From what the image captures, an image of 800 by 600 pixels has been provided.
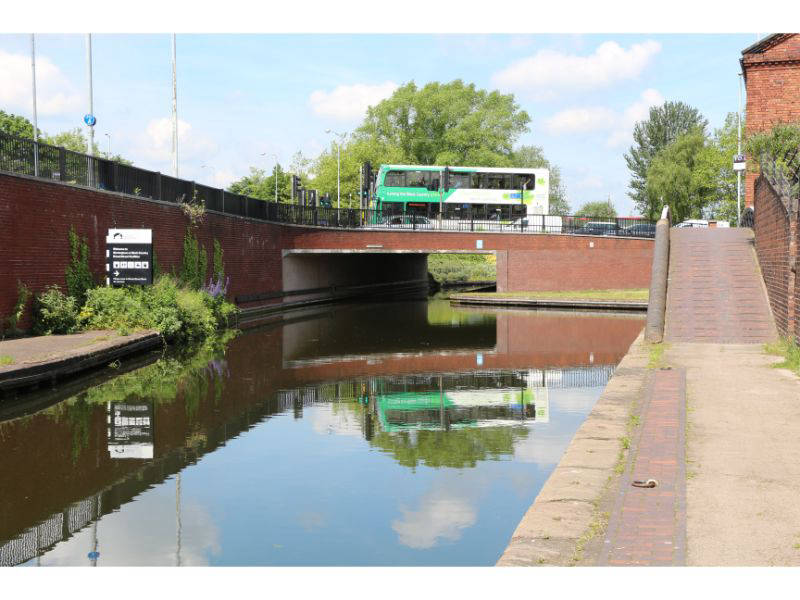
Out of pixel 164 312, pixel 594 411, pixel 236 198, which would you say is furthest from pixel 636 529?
pixel 236 198

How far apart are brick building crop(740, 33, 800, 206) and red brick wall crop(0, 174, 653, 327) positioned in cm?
1664

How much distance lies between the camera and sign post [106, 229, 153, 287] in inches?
963

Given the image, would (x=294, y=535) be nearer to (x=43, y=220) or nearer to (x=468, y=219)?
(x=43, y=220)

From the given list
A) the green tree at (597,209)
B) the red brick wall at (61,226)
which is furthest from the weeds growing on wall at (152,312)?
the green tree at (597,209)

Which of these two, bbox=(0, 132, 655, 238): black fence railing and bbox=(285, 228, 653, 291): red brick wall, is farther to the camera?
bbox=(285, 228, 653, 291): red brick wall

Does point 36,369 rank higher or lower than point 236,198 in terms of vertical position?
lower

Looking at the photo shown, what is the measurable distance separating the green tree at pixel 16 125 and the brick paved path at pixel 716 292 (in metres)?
63.7

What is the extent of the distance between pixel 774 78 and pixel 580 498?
2718 cm

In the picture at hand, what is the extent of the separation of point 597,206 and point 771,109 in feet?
344

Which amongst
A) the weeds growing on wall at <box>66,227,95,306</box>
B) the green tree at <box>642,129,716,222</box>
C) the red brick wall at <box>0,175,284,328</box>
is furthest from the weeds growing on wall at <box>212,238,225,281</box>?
the green tree at <box>642,129,716,222</box>

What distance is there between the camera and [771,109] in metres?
30.0

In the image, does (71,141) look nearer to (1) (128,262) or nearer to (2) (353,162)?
(2) (353,162)

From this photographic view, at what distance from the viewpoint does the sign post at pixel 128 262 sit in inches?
963

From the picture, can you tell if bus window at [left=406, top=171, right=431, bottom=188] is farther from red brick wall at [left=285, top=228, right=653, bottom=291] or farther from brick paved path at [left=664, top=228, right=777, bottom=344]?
brick paved path at [left=664, top=228, right=777, bottom=344]
